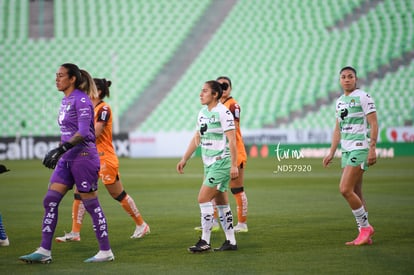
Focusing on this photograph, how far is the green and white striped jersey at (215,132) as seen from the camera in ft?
30.7

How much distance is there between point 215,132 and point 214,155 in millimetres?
290

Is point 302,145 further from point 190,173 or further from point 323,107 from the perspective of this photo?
point 190,173

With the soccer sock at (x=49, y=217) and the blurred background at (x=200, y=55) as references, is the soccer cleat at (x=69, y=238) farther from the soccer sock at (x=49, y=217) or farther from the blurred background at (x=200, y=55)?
the blurred background at (x=200, y=55)

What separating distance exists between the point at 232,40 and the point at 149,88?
Result: 5.71 meters

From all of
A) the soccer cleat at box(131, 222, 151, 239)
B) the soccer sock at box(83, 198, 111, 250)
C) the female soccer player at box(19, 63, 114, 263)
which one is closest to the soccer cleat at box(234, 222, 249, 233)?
the soccer cleat at box(131, 222, 151, 239)

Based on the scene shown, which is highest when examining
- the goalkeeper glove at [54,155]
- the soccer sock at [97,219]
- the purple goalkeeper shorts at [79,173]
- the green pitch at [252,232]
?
the goalkeeper glove at [54,155]

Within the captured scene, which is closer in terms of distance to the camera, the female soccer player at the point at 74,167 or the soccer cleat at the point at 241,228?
the female soccer player at the point at 74,167

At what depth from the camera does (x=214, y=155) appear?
9.37 metres

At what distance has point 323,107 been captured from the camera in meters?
40.4

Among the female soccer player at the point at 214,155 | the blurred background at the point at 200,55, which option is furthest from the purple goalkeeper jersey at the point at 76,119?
the blurred background at the point at 200,55

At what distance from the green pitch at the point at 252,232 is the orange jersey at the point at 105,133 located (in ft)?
3.94

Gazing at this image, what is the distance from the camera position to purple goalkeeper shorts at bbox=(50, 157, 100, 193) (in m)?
8.45

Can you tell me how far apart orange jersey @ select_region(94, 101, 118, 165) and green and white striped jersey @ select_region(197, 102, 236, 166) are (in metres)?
1.69

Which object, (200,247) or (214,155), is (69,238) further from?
(214,155)
